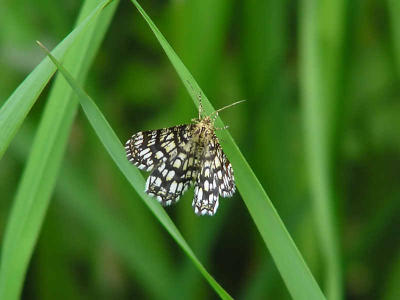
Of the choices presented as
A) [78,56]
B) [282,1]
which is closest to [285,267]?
[78,56]

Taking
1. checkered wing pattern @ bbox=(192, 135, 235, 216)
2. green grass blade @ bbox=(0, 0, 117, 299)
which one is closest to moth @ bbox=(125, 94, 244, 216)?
checkered wing pattern @ bbox=(192, 135, 235, 216)

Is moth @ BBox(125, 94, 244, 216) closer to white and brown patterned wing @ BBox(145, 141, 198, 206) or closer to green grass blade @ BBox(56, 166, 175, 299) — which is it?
white and brown patterned wing @ BBox(145, 141, 198, 206)

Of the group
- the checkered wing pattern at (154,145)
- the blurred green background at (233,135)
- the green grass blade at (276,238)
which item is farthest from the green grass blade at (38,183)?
the blurred green background at (233,135)

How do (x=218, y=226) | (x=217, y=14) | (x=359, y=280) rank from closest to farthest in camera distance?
(x=217, y=14) < (x=218, y=226) < (x=359, y=280)

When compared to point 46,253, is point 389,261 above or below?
below

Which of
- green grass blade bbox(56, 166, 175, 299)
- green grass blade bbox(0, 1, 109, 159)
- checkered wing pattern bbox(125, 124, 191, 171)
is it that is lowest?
green grass blade bbox(56, 166, 175, 299)

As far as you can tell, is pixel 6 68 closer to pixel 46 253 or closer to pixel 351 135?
pixel 46 253
